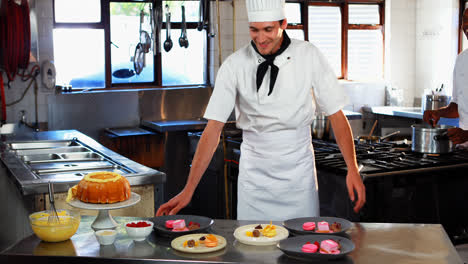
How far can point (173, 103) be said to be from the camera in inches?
270

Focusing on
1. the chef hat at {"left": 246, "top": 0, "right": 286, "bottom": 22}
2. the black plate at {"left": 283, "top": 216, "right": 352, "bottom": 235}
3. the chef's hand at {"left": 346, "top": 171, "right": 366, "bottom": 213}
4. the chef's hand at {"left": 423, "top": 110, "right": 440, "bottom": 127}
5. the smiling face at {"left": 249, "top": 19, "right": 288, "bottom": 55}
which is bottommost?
the black plate at {"left": 283, "top": 216, "right": 352, "bottom": 235}

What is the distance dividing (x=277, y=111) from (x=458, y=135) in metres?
1.72

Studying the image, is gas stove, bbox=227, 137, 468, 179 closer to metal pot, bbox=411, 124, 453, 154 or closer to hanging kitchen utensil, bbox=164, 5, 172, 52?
metal pot, bbox=411, 124, 453, 154

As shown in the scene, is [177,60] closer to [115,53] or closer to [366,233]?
[115,53]

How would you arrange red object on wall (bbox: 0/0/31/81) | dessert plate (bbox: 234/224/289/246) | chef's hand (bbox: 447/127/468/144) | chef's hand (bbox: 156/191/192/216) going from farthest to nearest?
1. red object on wall (bbox: 0/0/31/81)
2. chef's hand (bbox: 447/127/468/144)
3. chef's hand (bbox: 156/191/192/216)
4. dessert plate (bbox: 234/224/289/246)

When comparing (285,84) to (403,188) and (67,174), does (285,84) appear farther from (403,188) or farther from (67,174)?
(67,174)

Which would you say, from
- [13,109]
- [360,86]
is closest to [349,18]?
[360,86]

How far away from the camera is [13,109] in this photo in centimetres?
605

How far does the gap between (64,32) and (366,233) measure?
5090 mm

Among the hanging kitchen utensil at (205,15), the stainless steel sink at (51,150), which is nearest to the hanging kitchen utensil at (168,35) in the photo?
the hanging kitchen utensil at (205,15)

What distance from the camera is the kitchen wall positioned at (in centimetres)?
616

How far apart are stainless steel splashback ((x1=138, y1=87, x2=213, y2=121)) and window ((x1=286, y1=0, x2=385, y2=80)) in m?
1.52

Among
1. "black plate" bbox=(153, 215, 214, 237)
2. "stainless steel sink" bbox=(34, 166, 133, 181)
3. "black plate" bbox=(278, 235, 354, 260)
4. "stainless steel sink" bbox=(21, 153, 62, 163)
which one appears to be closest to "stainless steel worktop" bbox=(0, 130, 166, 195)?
"stainless steel sink" bbox=(34, 166, 133, 181)

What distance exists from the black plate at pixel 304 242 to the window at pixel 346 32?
573cm
